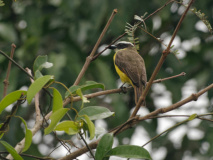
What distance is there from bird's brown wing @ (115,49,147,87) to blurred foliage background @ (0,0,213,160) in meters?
0.16

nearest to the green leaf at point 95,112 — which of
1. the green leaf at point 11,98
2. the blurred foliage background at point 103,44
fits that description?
the green leaf at point 11,98

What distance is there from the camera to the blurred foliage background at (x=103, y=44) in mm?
3750

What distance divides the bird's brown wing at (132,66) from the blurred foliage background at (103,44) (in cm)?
16

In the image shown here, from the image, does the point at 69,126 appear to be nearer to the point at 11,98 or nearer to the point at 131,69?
the point at 11,98

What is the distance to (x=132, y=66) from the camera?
12.0 feet

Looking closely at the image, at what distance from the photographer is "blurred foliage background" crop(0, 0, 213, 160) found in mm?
3750

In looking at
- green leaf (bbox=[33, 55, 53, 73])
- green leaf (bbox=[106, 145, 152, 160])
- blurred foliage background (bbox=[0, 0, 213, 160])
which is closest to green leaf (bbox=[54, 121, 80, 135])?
green leaf (bbox=[106, 145, 152, 160])

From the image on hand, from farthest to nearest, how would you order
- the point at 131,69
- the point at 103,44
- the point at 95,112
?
the point at 103,44 < the point at 131,69 < the point at 95,112

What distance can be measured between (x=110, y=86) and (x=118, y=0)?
2.66 feet

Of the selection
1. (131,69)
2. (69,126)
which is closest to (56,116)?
(69,126)

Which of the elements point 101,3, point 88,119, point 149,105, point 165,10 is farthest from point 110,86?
point 88,119

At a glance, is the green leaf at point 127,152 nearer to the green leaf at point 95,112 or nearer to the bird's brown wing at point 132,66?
the green leaf at point 95,112

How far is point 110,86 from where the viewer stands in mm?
3688

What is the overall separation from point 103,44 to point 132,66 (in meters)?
1.52
